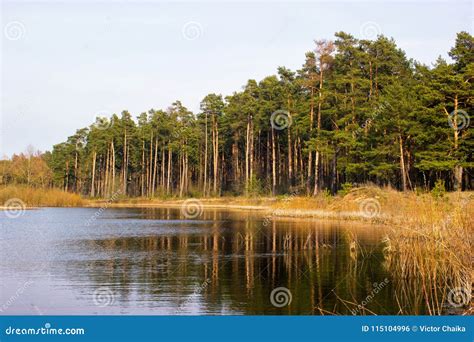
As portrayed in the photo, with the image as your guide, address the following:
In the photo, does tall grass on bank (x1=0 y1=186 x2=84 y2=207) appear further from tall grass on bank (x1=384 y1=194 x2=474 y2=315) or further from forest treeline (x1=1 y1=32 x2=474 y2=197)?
tall grass on bank (x1=384 y1=194 x2=474 y2=315)

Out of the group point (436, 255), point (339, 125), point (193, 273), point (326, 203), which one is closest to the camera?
point (436, 255)

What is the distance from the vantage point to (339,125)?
44938 mm

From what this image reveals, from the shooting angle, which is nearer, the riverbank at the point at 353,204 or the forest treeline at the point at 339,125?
the riverbank at the point at 353,204

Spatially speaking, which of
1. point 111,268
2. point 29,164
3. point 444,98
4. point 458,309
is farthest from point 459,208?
point 29,164

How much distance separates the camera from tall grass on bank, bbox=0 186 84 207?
178 ft

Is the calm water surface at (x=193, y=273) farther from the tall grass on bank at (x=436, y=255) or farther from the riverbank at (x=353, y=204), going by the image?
the riverbank at (x=353, y=204)

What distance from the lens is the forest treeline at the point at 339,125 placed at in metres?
35.2

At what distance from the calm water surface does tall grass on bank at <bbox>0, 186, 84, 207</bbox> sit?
3105cm

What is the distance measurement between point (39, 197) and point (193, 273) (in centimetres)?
4721

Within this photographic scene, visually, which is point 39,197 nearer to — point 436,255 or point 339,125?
point 339,125

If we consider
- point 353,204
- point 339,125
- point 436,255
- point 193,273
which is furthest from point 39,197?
point 436,255

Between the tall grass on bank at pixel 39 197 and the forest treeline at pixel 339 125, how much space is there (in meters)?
16.0

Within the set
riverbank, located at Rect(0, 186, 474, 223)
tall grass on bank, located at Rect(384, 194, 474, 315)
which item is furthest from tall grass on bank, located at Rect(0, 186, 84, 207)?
tall grass on bank, located at Rect(384, 194, 474, 315)

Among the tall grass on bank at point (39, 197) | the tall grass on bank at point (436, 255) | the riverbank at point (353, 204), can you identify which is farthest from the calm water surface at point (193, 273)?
the tall grass on bank at point (39, 197)
